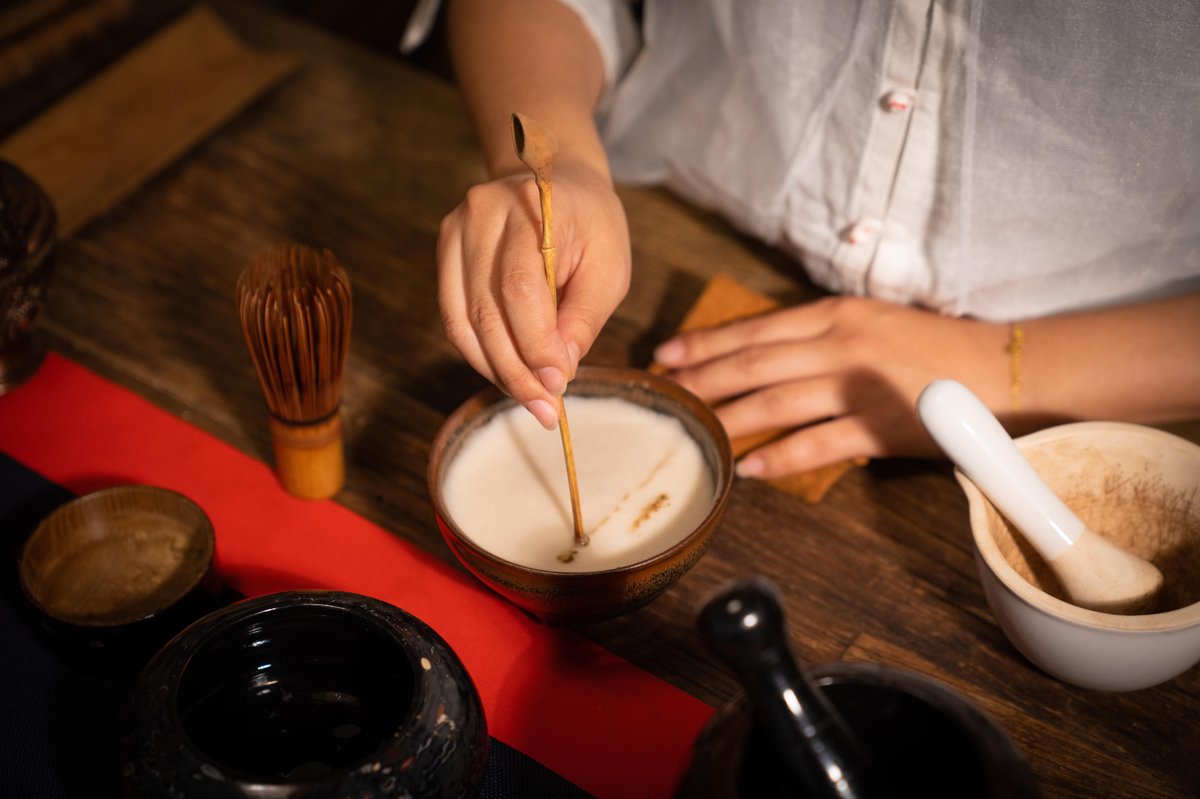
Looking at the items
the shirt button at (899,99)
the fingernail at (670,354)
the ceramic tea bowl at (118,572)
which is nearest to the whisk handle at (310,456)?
the ceramic tea bowl at (118,572)

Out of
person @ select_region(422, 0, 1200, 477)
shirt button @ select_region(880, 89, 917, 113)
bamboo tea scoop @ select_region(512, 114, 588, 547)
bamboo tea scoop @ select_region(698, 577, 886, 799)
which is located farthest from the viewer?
shirt button @ select_region(880, 89, 917, 113)

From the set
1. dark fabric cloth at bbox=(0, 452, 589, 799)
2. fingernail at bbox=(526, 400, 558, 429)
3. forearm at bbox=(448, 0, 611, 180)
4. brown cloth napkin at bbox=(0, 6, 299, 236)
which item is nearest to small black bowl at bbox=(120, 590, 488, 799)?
dark fabric cloth at bbox=(0, 452, 589, 799)

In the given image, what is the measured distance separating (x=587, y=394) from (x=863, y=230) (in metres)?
0.38

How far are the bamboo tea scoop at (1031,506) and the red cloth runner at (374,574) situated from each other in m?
0.28

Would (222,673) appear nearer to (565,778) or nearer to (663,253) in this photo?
(565,778)

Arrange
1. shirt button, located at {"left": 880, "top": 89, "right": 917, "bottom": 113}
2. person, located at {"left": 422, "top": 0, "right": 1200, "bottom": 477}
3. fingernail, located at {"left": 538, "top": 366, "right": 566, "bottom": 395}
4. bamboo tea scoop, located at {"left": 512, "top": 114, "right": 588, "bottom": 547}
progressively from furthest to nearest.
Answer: shirt button, located at {"left": 880, "top": 89, "right": 917, "bottom": 113} → person, located at {"left": 422, "top": 0, "right": 1200, "bottom": 477} → fingernail, located at {"left": 538, "top": 366, "right": 566, "bottom": 395} → bamboo tea scoop, located at {"left": 512, "top": 114, "right": 588, "bottom": 547}

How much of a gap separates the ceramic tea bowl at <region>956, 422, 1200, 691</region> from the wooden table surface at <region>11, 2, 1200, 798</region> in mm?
61

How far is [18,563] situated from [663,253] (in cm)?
74

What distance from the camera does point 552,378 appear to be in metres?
0.83

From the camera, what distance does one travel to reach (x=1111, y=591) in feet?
2.71

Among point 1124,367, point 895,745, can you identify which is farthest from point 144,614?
point 1124,367

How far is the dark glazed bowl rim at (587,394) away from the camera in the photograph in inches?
30.5

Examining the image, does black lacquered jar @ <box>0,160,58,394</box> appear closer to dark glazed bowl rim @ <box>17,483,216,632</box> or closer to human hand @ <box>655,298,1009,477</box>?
dark glazed bowl rim @ <box>17,483,216,632</box>

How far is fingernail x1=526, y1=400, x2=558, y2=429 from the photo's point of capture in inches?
33.0
